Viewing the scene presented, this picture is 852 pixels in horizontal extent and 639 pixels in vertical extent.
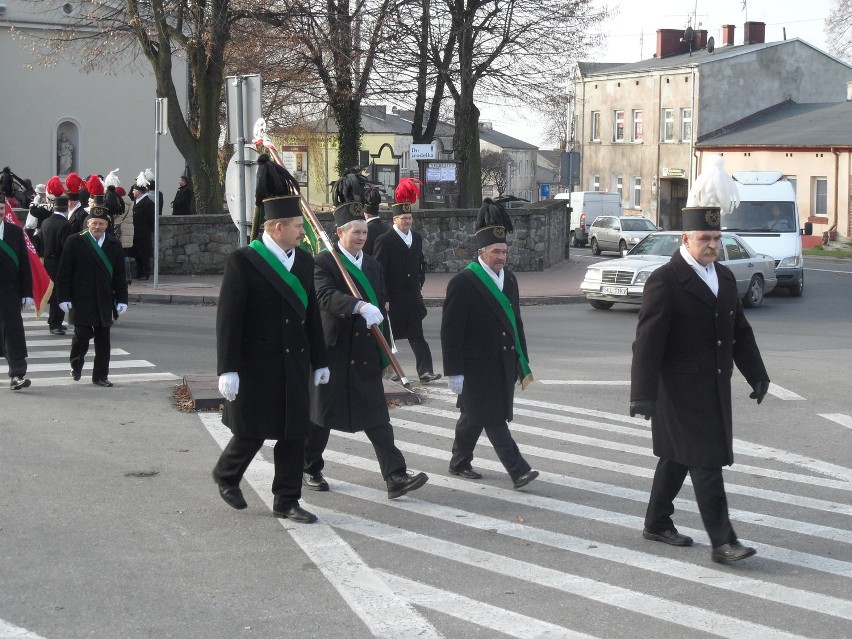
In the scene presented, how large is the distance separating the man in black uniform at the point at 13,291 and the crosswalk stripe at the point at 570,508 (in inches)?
133

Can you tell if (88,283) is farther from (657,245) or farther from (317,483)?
(657,245)

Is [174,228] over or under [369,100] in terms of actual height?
under

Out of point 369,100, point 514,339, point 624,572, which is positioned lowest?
point 624,572

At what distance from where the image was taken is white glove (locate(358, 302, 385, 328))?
7.27 meters

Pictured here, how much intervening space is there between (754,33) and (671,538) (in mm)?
61508

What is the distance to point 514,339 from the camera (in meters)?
7.91

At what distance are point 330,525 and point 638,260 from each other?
48.8 feet

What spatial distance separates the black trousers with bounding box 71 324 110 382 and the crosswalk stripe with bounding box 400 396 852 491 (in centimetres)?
301

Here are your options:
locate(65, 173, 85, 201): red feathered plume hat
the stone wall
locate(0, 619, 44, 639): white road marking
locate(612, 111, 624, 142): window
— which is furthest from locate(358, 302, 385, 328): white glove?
locate(612, 111, 624, 142): window

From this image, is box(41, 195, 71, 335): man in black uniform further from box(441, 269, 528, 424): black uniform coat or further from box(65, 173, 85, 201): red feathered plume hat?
box(441, 269, 528, 424): black uniform coat

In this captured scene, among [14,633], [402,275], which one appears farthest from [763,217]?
[14,633]

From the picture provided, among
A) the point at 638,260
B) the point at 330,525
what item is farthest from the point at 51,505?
the point at 638,260

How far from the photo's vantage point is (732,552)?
619cm

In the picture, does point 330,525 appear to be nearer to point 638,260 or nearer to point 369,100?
point 638,260
